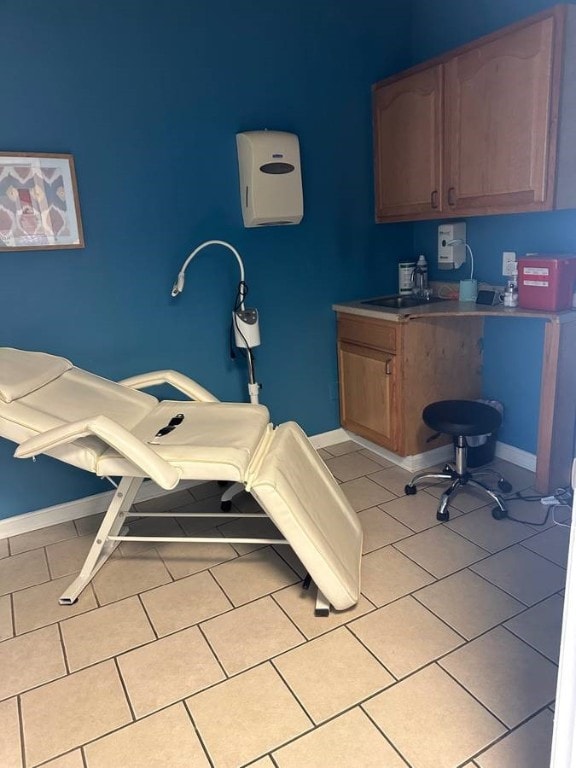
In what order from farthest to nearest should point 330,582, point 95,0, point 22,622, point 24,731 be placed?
point 95,0 → point 22,622 → point 330,582 → point 24,731

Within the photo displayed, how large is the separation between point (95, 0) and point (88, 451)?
200 centimetres

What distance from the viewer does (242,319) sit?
289 centimetres

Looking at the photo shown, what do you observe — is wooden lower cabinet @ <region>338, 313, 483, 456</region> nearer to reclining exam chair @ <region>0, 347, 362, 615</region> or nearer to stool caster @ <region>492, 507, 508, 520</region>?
stool caster @ <region>492, 507, 508, 520</region>

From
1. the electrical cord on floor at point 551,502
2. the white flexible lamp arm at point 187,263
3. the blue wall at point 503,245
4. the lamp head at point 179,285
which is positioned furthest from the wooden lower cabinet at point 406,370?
the lamp head at point 179,285

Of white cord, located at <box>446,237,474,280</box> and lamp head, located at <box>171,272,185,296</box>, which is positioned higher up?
white cord, located at <box>446,237,474,280</box>

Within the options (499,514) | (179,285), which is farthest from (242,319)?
(499,514)

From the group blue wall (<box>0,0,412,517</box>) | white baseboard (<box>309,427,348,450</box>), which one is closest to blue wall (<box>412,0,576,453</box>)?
blue wall (<box>0,0,412,517</box>)

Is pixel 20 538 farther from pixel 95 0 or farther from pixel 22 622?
pixel 95 0

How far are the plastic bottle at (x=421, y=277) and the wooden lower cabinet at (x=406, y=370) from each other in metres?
0.46


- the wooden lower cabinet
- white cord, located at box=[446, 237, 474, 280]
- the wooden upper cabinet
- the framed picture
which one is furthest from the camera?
white cord, located at box=[446, 237, 474, 280]

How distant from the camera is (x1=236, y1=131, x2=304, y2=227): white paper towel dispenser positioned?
2846 mm

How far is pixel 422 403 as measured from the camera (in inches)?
122

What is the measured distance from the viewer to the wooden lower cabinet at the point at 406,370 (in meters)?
3.00

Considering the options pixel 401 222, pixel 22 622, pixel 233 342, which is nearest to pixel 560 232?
pixel 401 222
